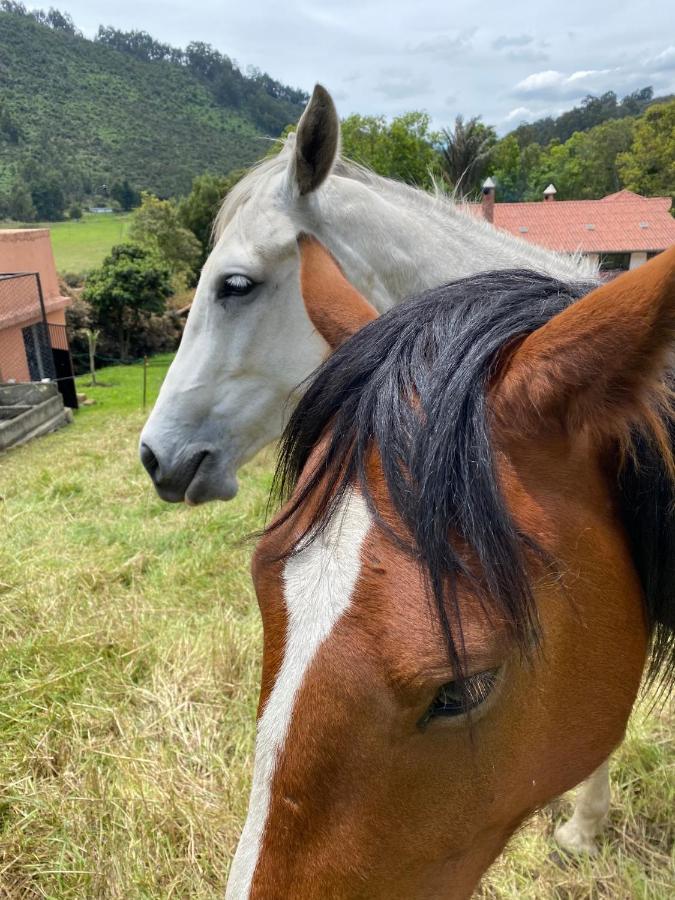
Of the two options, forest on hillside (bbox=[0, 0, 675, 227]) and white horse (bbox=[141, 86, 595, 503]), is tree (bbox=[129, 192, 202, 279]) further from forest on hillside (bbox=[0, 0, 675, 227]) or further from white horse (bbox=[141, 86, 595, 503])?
white horse (bbox=[141, 86, 595, 503])

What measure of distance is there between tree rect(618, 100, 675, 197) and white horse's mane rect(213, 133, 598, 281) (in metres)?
36.4

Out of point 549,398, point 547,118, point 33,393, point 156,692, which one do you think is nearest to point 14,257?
point 33,393

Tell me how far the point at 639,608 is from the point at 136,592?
333 centimetres

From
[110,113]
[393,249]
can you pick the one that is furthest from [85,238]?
[393,249]

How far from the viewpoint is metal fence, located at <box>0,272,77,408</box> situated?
55.5 feet

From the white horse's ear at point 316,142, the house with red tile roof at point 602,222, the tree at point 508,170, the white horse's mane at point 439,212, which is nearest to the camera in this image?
the white horse's ear at point 316,142

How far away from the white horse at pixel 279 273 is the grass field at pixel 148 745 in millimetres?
666

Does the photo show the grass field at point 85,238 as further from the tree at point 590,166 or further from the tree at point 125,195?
the tree at point 590,166

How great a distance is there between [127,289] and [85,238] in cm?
2784

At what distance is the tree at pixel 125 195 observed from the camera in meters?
58.6

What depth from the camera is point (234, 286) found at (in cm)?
240

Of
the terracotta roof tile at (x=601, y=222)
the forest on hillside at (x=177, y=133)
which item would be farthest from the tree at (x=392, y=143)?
the terracotta roof tile at (x=601, y=222)

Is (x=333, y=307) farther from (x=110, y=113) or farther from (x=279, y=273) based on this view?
(x=110, y=113)

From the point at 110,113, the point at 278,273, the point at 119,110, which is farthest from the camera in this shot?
the point at 119,110
